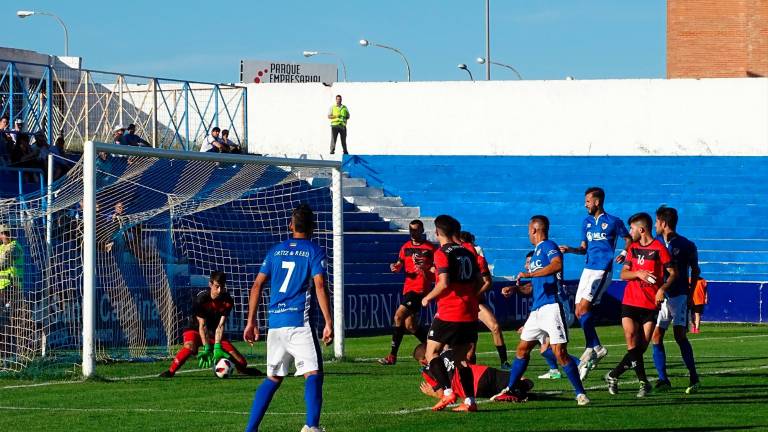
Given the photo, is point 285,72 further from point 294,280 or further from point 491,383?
point 294,280

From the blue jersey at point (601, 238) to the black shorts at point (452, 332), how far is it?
4.09 metres

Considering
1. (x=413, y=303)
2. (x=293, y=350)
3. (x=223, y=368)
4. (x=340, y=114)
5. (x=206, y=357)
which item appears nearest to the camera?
(x=293, y=350)

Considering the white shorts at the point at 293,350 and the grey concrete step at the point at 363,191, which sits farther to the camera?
the grey concrete step at the point at 363,191

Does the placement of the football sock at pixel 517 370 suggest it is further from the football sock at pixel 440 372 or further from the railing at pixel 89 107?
the railing at pixel 89 107

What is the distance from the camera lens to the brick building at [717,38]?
4822cm

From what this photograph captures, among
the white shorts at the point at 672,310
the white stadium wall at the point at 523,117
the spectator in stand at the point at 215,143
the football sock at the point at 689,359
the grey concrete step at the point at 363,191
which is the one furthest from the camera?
the white stadium wall at the point at 523,117

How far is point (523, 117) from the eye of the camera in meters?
41.4

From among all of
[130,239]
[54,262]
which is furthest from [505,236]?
[54,262]

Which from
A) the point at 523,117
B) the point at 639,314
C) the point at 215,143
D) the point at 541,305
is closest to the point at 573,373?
the point at 541,305

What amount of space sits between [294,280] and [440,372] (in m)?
2.26

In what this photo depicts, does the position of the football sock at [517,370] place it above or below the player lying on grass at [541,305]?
below

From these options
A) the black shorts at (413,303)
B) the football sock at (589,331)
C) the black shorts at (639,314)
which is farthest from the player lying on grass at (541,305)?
the black shorts at (413,303)

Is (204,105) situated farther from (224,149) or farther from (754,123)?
(754,123)

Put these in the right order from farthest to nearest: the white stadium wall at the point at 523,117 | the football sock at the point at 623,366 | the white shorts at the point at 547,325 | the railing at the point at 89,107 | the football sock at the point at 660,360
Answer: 1. the white stadium wall at the point at 523,117
2. the railing at the point at 89,107
3. the football sock at the point at 660,360
4. the football sock at the point at 623,366
5. the white shorts at the point at 547,325
